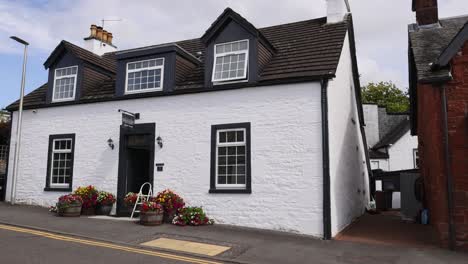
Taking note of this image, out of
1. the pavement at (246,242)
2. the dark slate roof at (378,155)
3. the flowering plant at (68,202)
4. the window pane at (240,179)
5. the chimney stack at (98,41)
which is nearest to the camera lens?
the pavement at (246,242)

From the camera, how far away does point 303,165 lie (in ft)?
36.5

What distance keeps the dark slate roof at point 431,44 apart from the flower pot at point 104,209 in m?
10.7

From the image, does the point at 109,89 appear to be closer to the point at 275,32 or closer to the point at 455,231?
the point at 275,32

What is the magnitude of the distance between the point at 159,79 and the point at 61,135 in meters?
4.76

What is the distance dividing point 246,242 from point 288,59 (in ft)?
20.5

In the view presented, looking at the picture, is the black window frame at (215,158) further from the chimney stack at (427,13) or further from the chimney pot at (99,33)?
the chimney pot at (99,33)

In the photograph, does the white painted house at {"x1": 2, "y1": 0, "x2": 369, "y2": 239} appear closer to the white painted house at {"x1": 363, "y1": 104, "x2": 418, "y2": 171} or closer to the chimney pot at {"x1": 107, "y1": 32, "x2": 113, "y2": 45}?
the chimney pot at {"x1": 107, "y1": 32, "x2": 113, "y2": 45}

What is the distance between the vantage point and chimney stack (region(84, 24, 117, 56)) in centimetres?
2016

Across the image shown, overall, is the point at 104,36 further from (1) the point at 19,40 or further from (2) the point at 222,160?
(2) the point at 222,160

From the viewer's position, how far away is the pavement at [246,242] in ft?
27.8

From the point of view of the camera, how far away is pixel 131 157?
14.3 metres

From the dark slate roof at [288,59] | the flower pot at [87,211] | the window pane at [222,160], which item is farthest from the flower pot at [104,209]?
the window pane at [222,160]

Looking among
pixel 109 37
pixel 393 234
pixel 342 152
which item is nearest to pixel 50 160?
pixel 109 37

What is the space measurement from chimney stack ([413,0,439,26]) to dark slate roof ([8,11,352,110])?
2582mm
